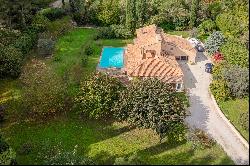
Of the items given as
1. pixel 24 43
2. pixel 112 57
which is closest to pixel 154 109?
pixel 112 57

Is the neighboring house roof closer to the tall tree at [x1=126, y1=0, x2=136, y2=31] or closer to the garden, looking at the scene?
the garden

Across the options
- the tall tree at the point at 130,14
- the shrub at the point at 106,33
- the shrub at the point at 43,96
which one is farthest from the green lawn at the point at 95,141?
the tall tree at the point at 130,14

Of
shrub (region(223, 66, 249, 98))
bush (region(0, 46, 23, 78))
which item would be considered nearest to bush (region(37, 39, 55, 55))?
bush (region(0, 46, 23, 78))

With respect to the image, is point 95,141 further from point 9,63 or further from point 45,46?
point 45,46

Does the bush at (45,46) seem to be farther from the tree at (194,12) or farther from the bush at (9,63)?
the tree at (194,12)

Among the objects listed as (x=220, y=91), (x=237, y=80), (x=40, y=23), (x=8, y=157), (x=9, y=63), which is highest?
(x=40, y=23)

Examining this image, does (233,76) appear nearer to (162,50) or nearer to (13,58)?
(162,50)

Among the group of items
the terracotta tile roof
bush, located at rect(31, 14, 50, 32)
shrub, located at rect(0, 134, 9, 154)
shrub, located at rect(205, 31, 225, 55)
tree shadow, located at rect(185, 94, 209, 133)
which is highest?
bush, located at rect(31, 14, 50, 32)

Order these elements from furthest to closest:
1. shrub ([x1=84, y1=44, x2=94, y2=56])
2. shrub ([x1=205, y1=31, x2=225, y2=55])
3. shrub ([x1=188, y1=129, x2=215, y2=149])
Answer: shrub ([x1=84, y1=44, x2=94, y2=56]) → shrub ([x1=205, y1=31, x2=225, y2=55]) → shrub ([x1=188, y1=129, x2=215, y2=149])
